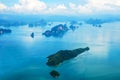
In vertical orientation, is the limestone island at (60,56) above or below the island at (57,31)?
below

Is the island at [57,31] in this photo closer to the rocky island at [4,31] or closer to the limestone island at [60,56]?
the rocky island at [4,31]

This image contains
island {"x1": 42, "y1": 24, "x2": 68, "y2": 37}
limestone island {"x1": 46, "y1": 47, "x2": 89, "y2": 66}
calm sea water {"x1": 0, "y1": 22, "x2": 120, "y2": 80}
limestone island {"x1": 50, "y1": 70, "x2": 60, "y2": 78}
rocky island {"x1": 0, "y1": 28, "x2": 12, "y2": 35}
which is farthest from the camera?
island {"x1": 42, "y1": 24, "x2": 68, "y2": 37}

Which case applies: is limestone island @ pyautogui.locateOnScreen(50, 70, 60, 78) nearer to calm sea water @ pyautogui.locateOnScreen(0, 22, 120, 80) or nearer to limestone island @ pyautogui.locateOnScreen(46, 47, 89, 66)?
calm sea water @ pyautogui.locateOnScreen(0, 22, 120, 80)

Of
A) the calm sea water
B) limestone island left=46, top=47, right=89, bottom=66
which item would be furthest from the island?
limestone island left=46, top=47, right=89, bottom=66

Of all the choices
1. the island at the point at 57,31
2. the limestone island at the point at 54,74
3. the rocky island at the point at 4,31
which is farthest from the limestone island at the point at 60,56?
the rocky island at the point at 4,31

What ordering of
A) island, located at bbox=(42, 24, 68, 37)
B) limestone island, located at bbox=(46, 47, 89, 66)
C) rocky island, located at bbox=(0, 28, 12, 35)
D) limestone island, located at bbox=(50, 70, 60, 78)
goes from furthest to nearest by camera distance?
island, located at bbox=(42, 24, 68, 37), rocky island, located at bbox=(0, 28, 12, 35), limestone island, located at bbox=(46, 47, 89, 66), limestone island, located at bbox=(50, 70, 60, 78)

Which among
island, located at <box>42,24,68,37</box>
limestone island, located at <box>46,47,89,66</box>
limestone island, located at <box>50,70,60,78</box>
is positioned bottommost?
limestone island, located at <box>50,70,60,78</box>

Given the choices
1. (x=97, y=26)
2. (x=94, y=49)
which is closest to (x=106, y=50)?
(x=94, y=49)

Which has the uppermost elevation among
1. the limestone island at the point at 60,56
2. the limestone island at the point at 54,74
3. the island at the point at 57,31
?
the island at the point at 57,31
